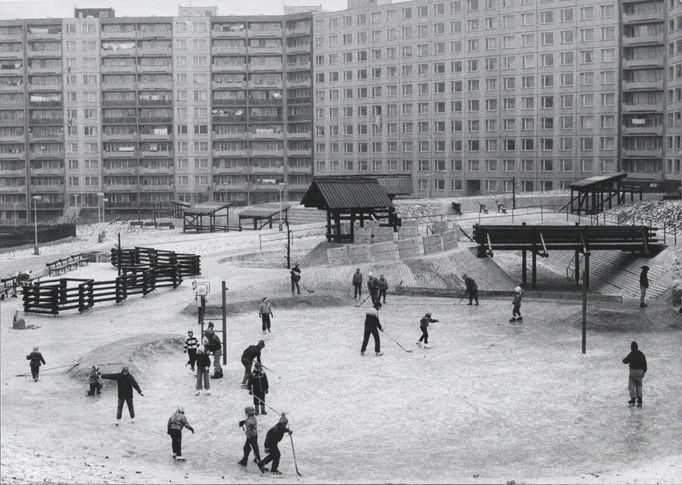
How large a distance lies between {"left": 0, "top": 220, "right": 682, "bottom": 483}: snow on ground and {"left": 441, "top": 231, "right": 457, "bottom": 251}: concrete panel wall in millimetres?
15928

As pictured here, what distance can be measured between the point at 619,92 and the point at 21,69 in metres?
83.4

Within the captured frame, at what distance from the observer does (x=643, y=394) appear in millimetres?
28391

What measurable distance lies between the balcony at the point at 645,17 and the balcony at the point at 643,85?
704 cm

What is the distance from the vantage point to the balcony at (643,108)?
109 metres

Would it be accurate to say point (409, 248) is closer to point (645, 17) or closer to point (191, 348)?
point (191, 348)

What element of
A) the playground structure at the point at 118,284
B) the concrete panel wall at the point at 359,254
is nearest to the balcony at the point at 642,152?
the concrete panel wall at the point at 359,254

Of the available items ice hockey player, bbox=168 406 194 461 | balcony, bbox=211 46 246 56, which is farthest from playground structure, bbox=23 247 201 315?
balcony, bbox=211 46 246 56

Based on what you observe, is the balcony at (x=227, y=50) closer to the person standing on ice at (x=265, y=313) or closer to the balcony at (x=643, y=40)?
the balcony at (x=643, y=40)

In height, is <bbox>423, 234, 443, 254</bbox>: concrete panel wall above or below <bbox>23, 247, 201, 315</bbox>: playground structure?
above

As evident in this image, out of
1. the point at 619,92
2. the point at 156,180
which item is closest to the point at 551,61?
the point at 619,92

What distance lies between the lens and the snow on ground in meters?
21.5

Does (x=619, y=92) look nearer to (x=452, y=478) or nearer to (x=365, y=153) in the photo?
(x=365, y=153)

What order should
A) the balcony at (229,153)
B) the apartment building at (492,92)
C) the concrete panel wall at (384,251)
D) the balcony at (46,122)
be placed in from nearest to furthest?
the concrete panel wall at (384,251) → the apartment building at (492,92) → the balcony at (229,153) → the balcony at (46,122)

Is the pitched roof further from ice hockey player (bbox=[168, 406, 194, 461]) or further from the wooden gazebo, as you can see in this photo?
ice hockey player (bbox=[168, 406, 194, 461])
